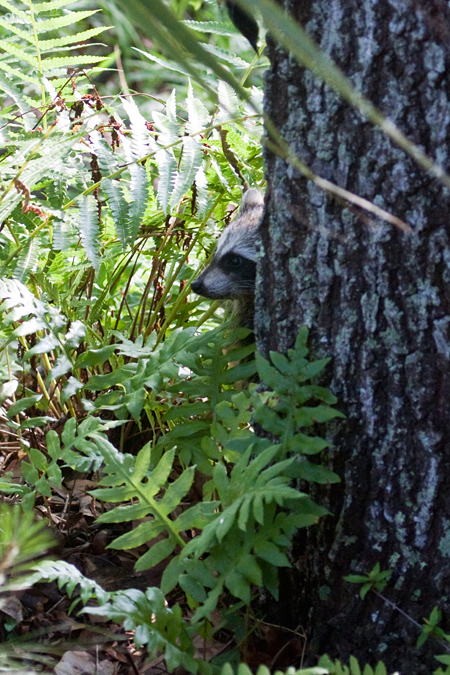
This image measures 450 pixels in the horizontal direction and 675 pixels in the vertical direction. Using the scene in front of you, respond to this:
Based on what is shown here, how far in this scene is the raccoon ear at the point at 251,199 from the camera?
3.27 meters

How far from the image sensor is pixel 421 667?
6.03 ft

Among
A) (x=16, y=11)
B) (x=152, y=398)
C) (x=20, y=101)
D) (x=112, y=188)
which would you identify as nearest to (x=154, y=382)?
(x=152, y=398)

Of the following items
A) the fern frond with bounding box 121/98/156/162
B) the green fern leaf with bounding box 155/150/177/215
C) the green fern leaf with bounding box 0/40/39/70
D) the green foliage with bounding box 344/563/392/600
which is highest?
the green fern leaf with bounding box 0/40/39/70

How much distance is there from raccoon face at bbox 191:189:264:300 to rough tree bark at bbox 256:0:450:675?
1264 millimetres

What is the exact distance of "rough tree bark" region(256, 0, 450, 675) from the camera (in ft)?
5.30

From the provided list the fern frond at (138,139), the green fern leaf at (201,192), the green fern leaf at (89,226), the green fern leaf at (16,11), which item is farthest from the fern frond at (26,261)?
the green fern leaf at (16,11)

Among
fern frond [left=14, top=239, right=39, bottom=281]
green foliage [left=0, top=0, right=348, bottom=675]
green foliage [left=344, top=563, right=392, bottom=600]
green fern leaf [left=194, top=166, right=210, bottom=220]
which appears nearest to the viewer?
green foliage [left=0, top=0, right=348, bottom=675]

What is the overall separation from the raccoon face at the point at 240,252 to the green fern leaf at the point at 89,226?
80cm

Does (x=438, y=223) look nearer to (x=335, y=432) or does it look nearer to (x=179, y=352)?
(x=335, y=432)

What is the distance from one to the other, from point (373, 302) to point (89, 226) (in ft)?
4.09

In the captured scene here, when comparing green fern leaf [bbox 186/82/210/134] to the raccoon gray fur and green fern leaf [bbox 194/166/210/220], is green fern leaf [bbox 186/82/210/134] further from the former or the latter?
the raccoon gray fur

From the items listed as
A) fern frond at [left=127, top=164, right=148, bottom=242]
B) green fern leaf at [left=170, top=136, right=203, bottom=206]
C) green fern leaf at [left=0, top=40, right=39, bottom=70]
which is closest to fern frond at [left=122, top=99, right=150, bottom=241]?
fern frond at [left=127, top=164, right=148, bottom=242]

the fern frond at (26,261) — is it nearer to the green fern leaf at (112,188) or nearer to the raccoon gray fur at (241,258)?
the green fern leaf at (112,188)

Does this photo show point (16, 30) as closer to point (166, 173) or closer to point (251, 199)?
point (166, 173)
